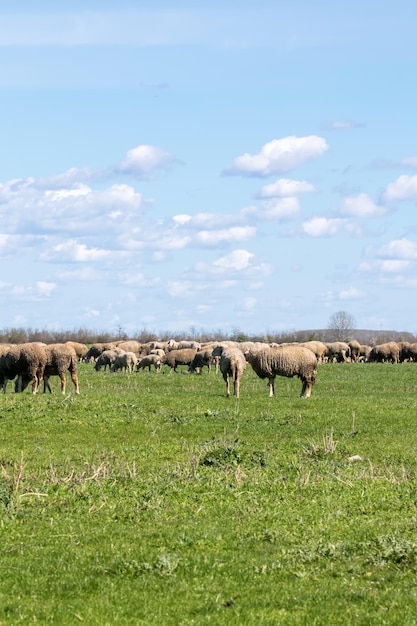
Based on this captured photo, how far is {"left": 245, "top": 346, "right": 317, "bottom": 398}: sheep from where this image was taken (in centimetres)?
3734

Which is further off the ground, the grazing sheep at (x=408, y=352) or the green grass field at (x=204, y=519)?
the grazing sheep at (x=408, y=352)

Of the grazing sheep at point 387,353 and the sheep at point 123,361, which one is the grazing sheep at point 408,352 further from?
the sheep at point 123,361

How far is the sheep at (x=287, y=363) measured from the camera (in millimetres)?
37344

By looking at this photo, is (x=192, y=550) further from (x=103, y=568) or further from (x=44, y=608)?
(x=44, y=608)

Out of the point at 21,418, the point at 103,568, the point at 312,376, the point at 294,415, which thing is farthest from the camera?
the point at 312,376

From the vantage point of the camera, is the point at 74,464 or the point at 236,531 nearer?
the point at 236,531

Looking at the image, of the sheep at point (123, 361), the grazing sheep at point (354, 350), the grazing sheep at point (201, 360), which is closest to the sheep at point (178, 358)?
the sheep at point (123, 361)

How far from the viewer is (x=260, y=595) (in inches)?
424

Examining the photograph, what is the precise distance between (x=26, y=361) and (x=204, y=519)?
23.0 m

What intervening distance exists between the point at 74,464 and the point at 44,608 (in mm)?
10191

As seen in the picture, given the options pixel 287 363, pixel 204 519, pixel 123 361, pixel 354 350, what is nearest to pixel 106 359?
pixel 123 361

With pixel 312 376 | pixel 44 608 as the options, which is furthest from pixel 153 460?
pixel 312 376

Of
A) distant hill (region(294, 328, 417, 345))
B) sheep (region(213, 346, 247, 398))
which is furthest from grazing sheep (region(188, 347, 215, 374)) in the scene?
distant hill (region(294, 328, 417, 345))

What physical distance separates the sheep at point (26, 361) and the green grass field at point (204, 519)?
8.00 m
